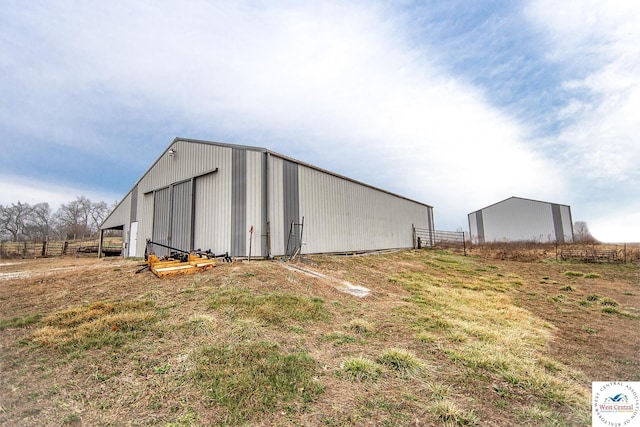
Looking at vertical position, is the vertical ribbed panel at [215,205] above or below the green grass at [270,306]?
above

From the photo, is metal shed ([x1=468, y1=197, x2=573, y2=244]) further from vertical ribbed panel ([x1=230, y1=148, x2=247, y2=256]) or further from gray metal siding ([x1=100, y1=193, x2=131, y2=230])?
gray metal siding ([x1=100, y1=193, x2=131, y2=230])

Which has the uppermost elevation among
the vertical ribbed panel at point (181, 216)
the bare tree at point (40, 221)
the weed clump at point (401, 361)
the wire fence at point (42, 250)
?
the bare tree at point (40, 221)

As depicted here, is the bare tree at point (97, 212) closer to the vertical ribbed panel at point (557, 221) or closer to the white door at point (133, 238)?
the white door at point (133, 238)

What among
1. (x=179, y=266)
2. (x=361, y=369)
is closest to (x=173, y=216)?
(x=179, y=266)

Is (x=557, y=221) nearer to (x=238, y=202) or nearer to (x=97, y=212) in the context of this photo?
(x=238, y=202)

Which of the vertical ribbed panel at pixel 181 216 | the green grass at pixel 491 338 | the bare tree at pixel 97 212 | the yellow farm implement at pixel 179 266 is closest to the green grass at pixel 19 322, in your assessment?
the yellow farm implement at pixel 179 266

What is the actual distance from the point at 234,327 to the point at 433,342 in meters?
3.07

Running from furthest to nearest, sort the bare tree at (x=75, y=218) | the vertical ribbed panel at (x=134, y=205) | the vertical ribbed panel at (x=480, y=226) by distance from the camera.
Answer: the bare tree at (x=75, y=218) → the vertical ribbed panel at (x=480, y=226) → the vertical ribbed panel at (x=134, y=205)

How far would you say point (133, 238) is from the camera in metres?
16.5

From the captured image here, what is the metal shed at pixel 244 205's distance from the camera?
10484 mm

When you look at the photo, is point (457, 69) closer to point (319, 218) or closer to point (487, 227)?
point (319, 218)

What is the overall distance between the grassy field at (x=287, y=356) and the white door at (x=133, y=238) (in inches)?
367

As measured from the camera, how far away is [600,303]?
7840 mm

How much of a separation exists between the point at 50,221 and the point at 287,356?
54704 mm
